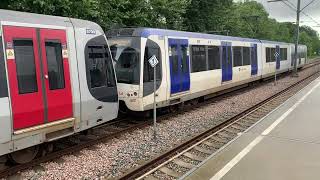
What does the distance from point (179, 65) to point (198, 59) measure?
6.71ft

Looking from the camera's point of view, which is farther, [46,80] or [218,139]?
[218,139]

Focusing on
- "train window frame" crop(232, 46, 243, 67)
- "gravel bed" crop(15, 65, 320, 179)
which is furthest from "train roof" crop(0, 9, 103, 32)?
"train window frame" crop(232, 46, 243, 67)

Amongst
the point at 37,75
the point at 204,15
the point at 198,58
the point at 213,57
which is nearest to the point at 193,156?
the point at 37,75

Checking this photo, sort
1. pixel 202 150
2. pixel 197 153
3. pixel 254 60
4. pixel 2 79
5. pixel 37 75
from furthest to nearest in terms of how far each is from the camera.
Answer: pixel 254 60 < pixel 202 150 < pixel 197 153 < pixel 37 75 < pixel 2 79

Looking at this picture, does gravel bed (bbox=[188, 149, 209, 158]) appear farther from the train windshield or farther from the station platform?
the train windshield

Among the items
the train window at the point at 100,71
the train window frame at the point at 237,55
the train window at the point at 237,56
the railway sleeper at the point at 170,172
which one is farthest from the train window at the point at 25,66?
the train window at the point at 237,56

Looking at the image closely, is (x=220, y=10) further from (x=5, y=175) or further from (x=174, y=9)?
(x=5, y=175)

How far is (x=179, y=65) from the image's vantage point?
16.2 m

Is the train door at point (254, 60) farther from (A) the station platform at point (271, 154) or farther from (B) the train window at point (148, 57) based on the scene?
(B) the train window at point (148, 57)

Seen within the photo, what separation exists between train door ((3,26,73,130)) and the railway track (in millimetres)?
2184

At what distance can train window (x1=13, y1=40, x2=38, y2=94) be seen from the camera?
8602 mm

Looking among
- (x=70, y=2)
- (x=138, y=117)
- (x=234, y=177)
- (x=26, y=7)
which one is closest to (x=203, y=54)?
(x=138, y=117)

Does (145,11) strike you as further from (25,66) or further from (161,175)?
(161,175)

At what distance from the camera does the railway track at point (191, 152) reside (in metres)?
9.14
